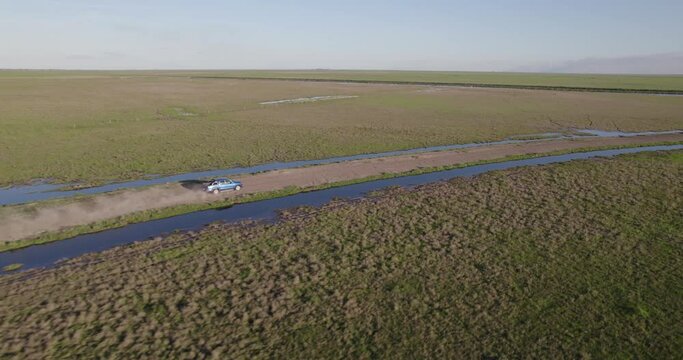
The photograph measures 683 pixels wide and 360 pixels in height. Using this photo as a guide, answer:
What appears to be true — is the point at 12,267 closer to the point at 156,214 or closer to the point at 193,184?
the point at 156,214

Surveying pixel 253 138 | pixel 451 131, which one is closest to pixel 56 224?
pixel 253 138

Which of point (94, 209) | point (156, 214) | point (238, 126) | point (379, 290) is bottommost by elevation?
point (379, 290)

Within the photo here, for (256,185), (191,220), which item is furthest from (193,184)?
(191,220)

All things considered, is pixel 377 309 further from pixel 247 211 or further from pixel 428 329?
pixel 247 211

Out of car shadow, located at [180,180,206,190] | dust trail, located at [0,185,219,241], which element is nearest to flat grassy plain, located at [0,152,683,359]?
dust trail, located at [0,185,219,241]

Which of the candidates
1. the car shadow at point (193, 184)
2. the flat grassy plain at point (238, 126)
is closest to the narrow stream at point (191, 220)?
the car shadow at point (193, 184)

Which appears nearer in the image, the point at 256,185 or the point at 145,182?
the point at 256,185

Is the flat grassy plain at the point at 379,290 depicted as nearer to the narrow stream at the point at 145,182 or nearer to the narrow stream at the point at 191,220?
the narrow stream at the point at 191,220
